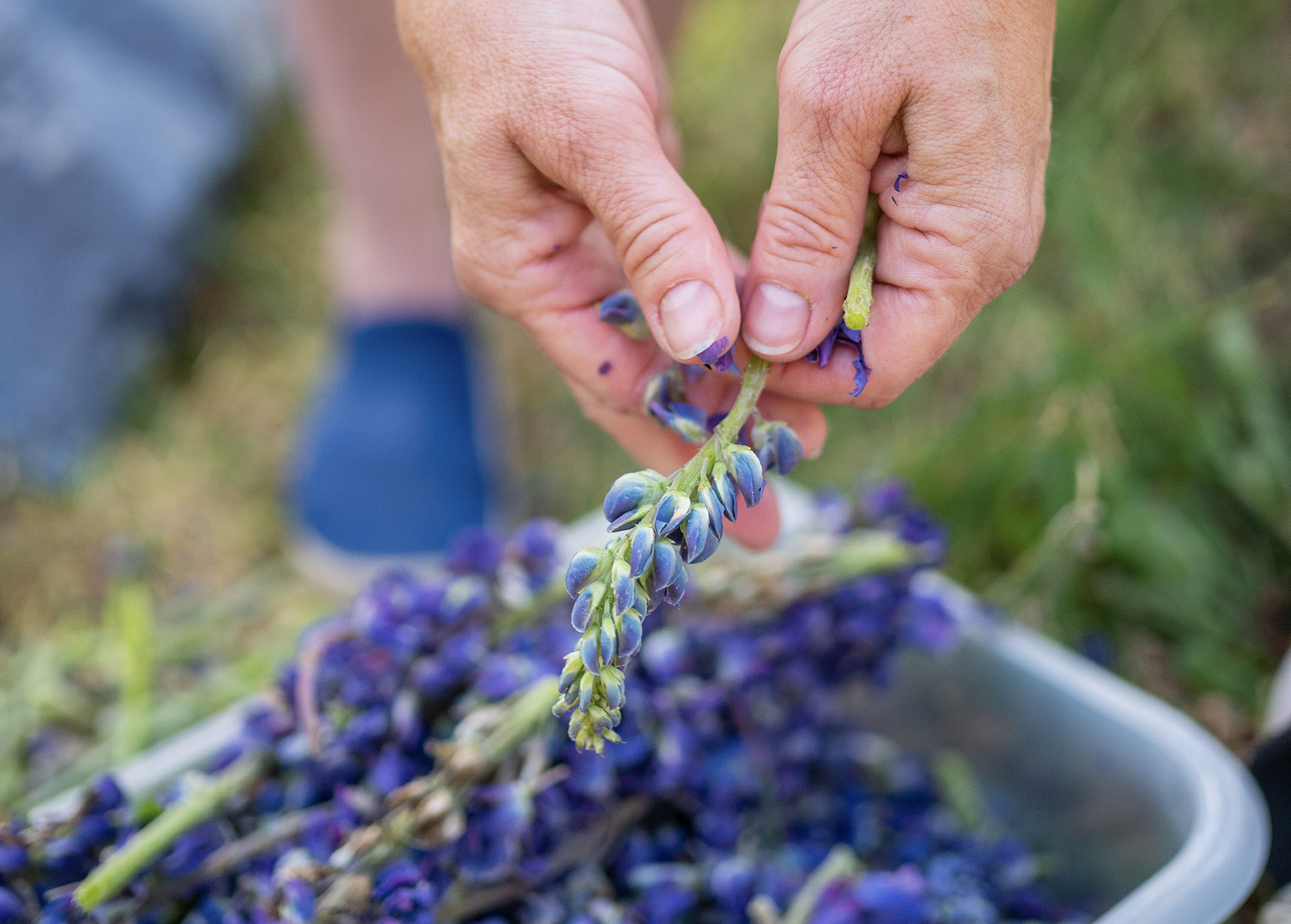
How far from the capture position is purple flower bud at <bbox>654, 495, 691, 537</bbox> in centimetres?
37

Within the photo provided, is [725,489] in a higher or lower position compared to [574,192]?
lower

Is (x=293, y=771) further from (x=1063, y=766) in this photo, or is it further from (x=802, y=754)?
(x=1063, y=766)

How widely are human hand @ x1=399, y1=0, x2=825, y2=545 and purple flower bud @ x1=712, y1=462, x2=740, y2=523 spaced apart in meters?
0.06

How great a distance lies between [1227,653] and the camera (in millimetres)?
864

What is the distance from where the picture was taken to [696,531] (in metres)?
0.37

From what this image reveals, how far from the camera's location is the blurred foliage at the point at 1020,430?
0.81 metres

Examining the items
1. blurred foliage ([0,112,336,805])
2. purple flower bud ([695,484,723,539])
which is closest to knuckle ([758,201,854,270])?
purple flower bud ([695,484,723,539])

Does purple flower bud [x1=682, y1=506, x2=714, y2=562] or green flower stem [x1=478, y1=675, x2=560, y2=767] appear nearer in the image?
purple flower bud [x1=682, y1=506, x2=714, y2=562]

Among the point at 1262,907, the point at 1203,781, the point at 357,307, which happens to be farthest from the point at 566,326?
the point at 357,307

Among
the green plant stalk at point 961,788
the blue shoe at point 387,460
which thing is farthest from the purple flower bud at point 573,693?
the blue shoe at point 387,460

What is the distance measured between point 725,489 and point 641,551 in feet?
0.14

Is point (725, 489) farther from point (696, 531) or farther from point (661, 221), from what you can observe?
point (661, 221)

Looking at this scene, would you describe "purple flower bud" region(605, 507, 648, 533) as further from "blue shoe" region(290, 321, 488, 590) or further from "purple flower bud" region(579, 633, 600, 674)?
"blue shoe" region(290, 321, 488, 590)

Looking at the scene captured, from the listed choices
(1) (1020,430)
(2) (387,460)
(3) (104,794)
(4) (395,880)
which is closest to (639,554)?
(4) (395,880)
